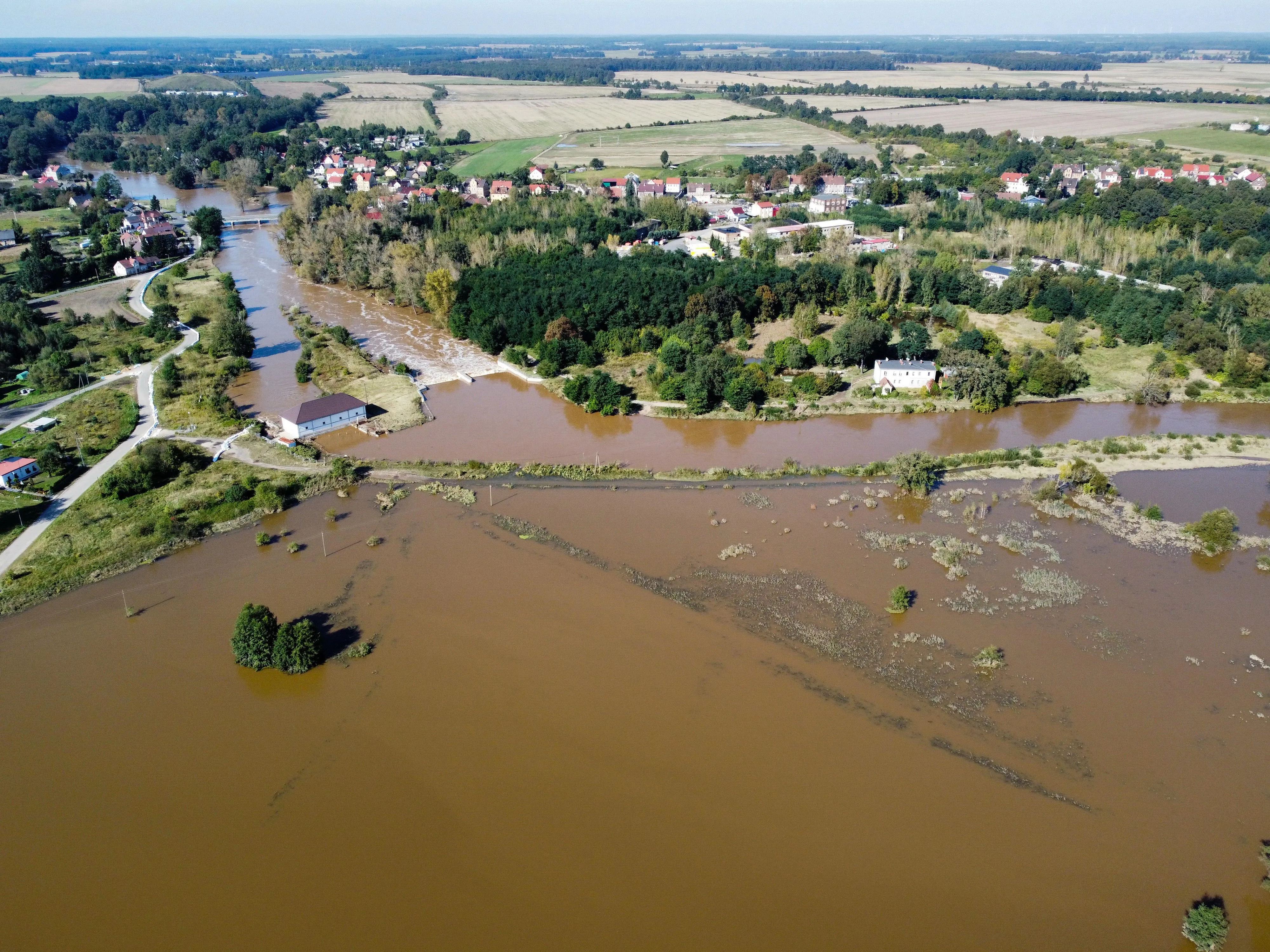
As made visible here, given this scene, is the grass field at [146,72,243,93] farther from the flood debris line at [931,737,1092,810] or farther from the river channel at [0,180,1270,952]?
the flood debris line at [931,737,1092,810]

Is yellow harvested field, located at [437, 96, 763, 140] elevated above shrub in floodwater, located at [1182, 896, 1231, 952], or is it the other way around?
yellow harvested field, located at [437, 96, 763, 140]

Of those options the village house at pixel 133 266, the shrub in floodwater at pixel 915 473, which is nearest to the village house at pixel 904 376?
the shrub in floodwater at pixel 915 473

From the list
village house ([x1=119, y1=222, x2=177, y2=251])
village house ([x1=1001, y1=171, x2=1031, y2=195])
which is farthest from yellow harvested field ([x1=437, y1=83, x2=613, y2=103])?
village house ([x1=119, y1=222, x2=177, y2=251])

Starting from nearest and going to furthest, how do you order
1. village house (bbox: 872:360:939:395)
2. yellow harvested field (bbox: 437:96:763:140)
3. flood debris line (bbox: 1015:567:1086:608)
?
flood debris line (bbox: 1015:567:1086:608) < village house (bbox: 872:360:939:395) < yellow harvested field (bbox: 437:96:763:140)

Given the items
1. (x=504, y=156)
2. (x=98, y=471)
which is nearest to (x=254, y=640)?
(x=98, y=471)

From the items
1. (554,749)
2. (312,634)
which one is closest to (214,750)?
(312,634)

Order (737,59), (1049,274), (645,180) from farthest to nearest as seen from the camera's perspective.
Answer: (737,59)
(645,180)
(1049,274)

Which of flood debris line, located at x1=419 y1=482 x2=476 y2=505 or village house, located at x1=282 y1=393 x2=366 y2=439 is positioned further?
village house, located at x1=282 y1=393 x2=366 y2=439

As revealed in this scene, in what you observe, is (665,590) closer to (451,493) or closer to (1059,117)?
(451,493)

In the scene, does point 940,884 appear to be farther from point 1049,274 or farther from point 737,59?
point 737,59
